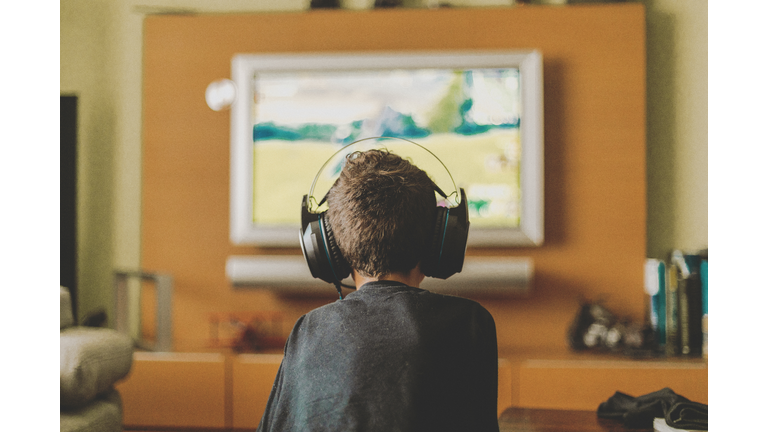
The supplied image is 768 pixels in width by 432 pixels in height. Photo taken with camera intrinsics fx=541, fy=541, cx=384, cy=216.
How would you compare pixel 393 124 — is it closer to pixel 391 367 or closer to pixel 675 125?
pixel 675 125

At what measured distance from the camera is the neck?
88cm

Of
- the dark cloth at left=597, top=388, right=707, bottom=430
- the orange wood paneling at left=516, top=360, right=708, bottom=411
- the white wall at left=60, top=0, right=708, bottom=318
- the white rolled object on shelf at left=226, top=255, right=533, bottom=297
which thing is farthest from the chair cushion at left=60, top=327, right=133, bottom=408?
the orange wood paneling at left=516, top=360, right=708, bottom=411

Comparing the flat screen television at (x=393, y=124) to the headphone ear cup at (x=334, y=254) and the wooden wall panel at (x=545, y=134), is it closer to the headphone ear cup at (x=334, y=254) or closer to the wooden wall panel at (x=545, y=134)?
the wooden wall panel at (x=545, y=134)

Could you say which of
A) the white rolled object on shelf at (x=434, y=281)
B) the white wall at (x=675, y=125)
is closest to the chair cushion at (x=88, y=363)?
the white rolled object on shelf at (x=434, y=281)

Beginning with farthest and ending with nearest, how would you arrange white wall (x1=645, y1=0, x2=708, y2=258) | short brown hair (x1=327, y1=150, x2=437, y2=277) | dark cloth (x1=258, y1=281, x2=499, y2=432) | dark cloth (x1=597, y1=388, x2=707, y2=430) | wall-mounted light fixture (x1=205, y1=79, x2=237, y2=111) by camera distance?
wall-mounted light fixture (x1=205, y1=79, x2=237, y2=111)
white wall (x1=645, y1=0, x2=708, y2=258)
dark cloth (x1=597, y1=388, x2=707, y2=430)
short brown hair (x1=327, y1=150, x2=437, y2=277)
dark cloth (x1=258, y1=281, x2=499, y2=432)

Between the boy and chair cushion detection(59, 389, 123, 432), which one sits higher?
the boy

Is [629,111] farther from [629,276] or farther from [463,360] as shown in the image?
[463,360]

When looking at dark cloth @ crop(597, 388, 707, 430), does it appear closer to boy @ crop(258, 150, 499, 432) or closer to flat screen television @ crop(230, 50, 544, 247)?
boy @ crop(258, 150, 499, 432)

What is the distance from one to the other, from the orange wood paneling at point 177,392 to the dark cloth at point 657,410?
1.47 metres

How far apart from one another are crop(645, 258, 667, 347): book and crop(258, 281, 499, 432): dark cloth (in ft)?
5.43

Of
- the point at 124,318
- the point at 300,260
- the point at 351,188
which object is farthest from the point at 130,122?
the point at 351,188

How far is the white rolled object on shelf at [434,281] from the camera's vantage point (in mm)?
2242
